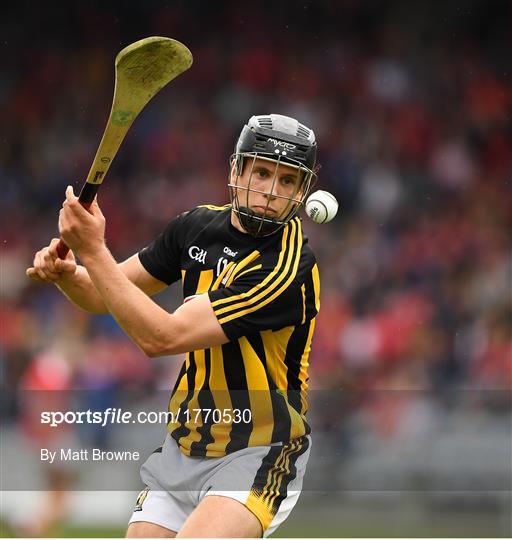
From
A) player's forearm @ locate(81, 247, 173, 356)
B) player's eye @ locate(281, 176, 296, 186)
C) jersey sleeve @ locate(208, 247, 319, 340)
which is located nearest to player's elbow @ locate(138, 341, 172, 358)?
player's forearm @ locate(81, 247, 173, 356)

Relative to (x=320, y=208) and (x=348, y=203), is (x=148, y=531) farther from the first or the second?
(x=348, y=203)

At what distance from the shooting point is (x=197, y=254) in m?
3.54

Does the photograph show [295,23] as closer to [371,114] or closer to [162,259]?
[371,114]

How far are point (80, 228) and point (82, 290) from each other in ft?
2.17

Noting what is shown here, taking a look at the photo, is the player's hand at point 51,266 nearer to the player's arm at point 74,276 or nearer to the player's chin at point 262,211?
the player's arm at point 74,276

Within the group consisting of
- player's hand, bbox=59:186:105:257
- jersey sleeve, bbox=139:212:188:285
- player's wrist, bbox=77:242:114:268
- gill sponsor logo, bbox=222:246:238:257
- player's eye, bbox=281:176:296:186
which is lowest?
player's wrist, bbox=77:242:114:268

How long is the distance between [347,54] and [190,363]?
812 centimetres

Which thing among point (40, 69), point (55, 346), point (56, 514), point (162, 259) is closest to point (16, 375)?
point (55, 346)

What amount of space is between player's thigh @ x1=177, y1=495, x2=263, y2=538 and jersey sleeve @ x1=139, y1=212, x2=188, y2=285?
845 mm

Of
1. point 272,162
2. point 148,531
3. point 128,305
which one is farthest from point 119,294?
point 148,531

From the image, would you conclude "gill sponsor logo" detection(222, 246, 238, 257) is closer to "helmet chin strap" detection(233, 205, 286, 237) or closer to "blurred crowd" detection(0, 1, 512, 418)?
"helmet chin strap" detection(233, 205, 286, 237)

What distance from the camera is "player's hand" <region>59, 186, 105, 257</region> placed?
3037mm

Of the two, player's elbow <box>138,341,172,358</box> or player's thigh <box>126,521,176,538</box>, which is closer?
player's elbow <box>138,341,172,358</box>

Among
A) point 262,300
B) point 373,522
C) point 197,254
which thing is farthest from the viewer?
point 373,522
